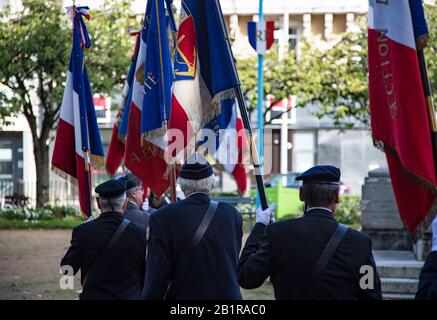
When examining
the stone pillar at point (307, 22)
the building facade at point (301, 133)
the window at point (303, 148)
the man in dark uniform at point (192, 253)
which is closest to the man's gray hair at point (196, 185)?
the man in dark uniform at point (192, 253)

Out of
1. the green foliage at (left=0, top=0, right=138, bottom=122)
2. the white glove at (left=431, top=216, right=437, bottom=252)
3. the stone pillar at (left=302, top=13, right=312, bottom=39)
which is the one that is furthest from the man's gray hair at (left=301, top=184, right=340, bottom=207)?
the stone pillar at (left=302, top=13, right=312, bottom=39)

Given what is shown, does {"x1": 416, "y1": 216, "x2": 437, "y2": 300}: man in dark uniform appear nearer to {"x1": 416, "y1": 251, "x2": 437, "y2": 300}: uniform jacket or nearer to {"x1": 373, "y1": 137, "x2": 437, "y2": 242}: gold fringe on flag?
{"x1": 416, "y1": 251, "x2": 437, "y2": 300}: uniform jacket

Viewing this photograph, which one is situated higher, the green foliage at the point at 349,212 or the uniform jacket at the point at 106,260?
the uniform jacket at the point at 106,260

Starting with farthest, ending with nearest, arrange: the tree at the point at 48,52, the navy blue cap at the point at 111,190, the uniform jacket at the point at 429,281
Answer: the tree at the point at 48,52 < the navy blue cap at the point at 111,190 < the uniform jacket at the point at 429,281

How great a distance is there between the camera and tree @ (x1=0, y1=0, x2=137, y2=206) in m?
24.2

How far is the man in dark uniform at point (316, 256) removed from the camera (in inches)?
207

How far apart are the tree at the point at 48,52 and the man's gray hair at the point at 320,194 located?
18.6 metres

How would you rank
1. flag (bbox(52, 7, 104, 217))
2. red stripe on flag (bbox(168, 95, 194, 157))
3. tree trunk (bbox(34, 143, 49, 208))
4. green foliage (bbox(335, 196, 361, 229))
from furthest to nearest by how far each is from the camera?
tree trunk (bbox(34, 143, 49, 208)), green foliage (bbox(335, 196, 361, 229)), flag (bbox(52, 7, 104, 217)), red stripe on flag (bbox(168, 95, 194, 157))

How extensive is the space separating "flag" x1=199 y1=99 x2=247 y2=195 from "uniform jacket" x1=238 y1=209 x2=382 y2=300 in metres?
2.52

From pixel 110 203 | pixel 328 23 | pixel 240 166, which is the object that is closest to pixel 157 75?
pixel 240 166

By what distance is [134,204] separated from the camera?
8773 millimetres

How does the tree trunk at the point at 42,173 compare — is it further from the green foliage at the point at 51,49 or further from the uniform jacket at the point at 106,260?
the uniform jacket at the point at 106,260
